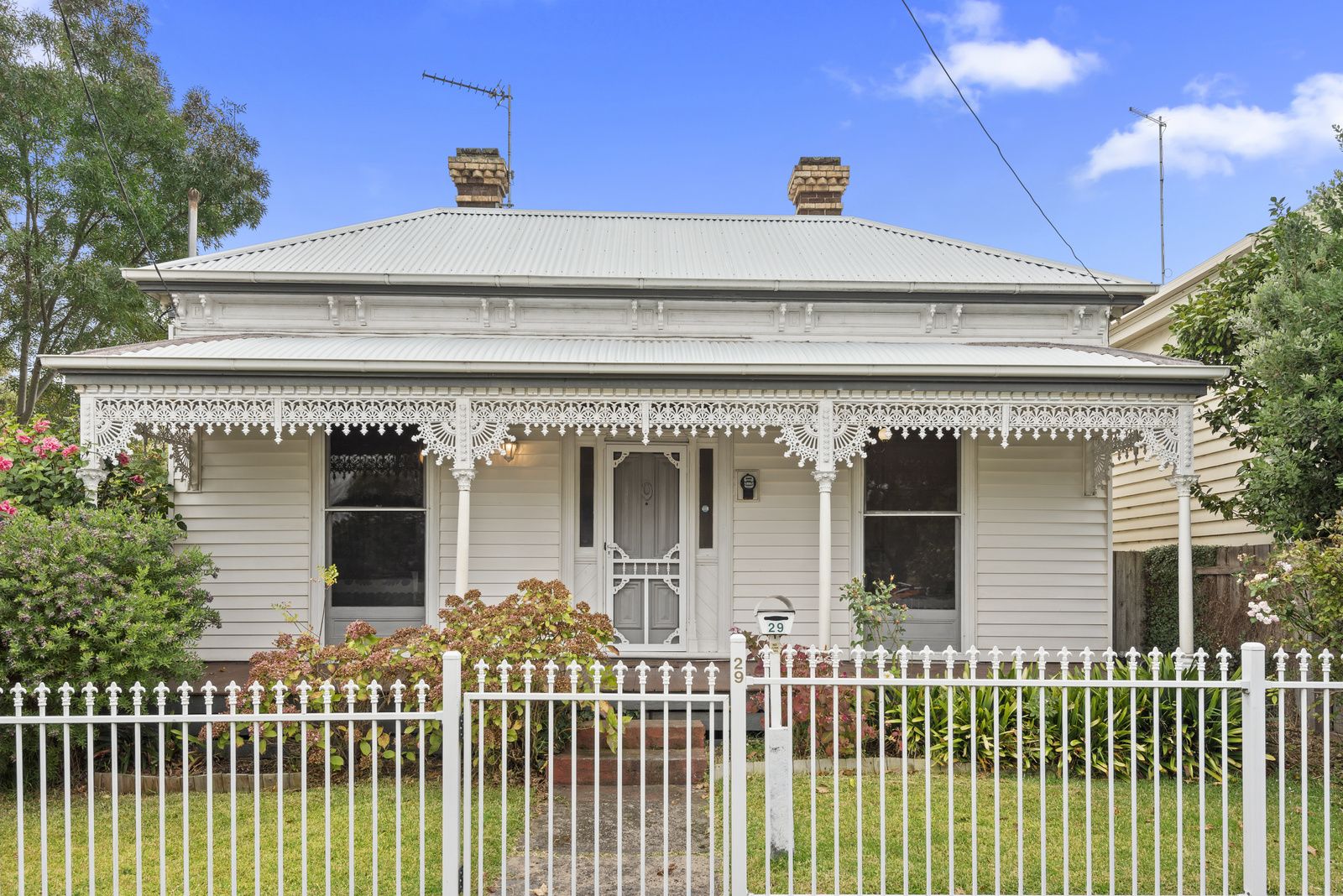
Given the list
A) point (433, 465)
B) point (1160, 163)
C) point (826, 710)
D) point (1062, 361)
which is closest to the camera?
point (826, 710)

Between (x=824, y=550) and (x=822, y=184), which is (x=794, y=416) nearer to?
(x=824, y=550)

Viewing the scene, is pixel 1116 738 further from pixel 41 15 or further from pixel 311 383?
pixel 41 15

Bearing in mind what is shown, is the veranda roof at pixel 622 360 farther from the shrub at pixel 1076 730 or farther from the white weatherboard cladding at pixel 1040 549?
the shrub at pixel 1076 730

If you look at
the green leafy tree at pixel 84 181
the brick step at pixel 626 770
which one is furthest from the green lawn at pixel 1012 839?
the green leafy tree at pixel 84 181

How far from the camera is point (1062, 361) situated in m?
8.88

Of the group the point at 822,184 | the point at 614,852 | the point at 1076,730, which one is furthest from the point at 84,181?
the point at 1076,730

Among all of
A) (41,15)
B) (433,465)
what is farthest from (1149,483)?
(41,15)

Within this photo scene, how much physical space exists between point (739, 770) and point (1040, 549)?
262 inches

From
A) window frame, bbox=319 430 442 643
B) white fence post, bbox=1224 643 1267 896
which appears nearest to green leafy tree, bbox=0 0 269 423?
window frame, bbox=319 430 442 643

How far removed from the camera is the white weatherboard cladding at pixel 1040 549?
33.0ft

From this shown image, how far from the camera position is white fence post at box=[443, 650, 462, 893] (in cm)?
447

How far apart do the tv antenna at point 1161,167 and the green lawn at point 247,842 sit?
1423 centimetres

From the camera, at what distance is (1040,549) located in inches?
398

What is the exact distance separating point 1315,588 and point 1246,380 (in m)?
2.97
